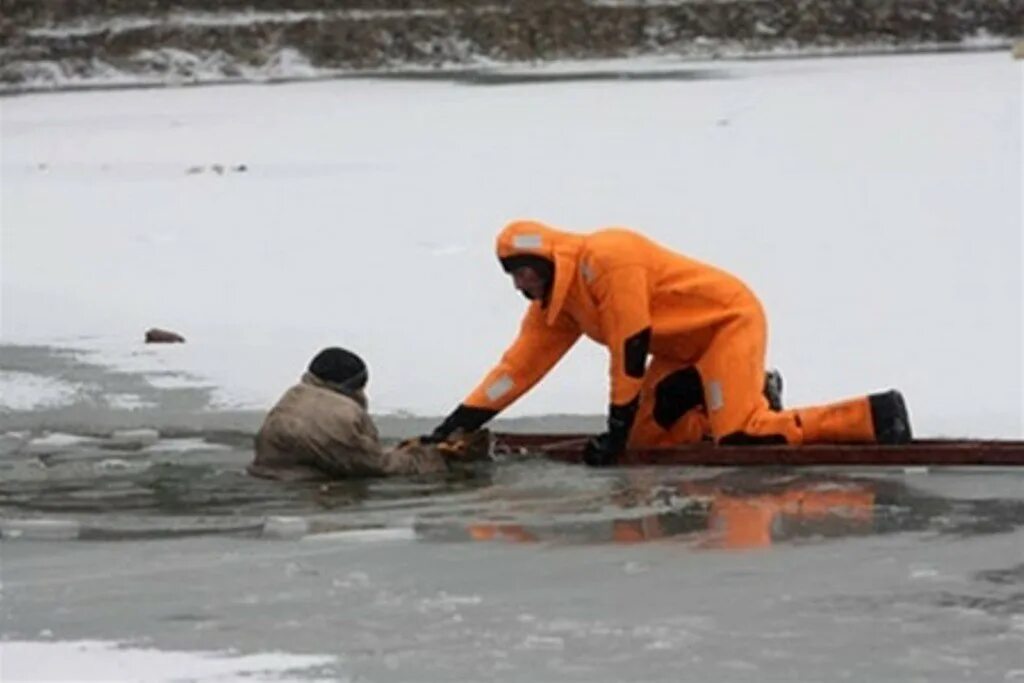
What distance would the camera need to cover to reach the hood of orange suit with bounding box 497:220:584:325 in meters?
9.59

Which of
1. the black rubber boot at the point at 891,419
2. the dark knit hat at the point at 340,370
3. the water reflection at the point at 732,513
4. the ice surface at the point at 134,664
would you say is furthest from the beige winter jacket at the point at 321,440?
the ice surface at the point at 134,664

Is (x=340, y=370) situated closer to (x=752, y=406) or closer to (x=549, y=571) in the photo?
(x=752, y=406)

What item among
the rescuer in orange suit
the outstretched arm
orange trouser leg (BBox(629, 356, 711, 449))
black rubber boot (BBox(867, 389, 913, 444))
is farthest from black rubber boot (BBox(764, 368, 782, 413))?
the outstretched arm

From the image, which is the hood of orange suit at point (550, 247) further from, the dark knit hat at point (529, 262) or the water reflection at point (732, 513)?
the water reflection at point (732, 513)

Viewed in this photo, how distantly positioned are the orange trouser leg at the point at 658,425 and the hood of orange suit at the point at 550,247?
0.69 metres

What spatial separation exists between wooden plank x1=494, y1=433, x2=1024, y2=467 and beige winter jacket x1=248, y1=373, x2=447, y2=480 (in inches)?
39.2

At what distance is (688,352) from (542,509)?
1438 millimetres

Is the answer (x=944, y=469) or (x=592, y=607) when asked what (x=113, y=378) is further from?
(x=592, y=607)

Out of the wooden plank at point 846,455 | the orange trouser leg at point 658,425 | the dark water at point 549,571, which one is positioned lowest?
the dark water at point 549,571

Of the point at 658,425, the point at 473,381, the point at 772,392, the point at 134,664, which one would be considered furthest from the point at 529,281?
the point at 134,664

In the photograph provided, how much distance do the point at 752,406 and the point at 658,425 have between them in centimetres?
53

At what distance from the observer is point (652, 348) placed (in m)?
10.2

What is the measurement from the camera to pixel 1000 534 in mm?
8312

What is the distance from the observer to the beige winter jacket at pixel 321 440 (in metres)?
9.60
